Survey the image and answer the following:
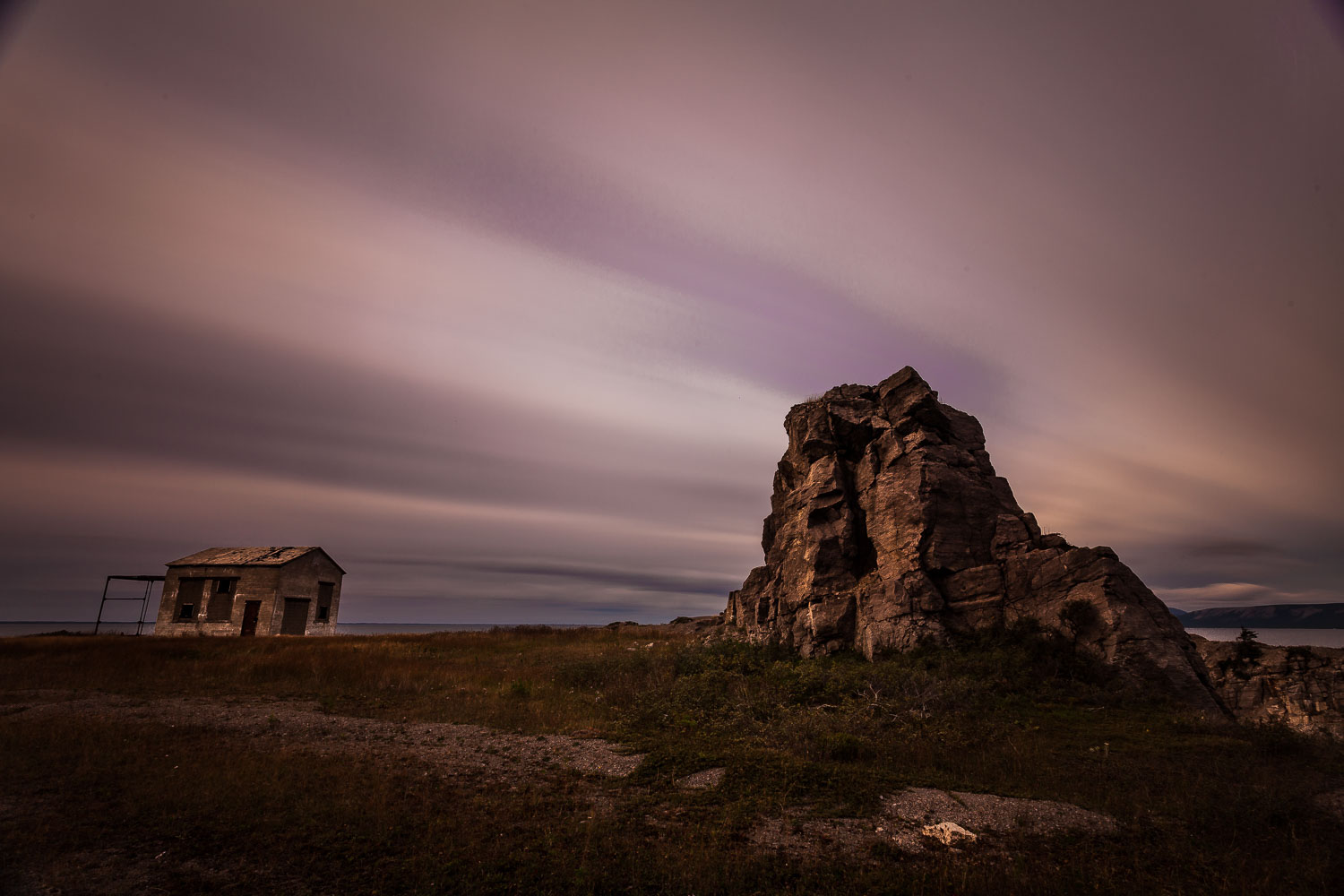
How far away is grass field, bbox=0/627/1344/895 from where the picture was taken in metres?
7.58

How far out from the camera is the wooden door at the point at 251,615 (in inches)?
1752

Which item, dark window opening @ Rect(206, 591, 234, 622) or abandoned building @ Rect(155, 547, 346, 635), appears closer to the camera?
abandoned building @ Rect(155, 547, 346, 635)

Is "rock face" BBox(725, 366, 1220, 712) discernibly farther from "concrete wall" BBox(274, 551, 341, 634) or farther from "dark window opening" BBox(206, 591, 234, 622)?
"dark window opening" BBox(206, 591, 234, 622)

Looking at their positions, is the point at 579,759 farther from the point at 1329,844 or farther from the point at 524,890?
the point at 1329,844

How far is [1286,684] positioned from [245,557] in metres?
64.0

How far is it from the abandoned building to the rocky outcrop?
184ft

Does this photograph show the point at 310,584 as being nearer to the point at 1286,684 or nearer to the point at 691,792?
the point at 691,792

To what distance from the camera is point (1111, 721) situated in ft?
54.6

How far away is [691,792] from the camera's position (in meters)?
10.9

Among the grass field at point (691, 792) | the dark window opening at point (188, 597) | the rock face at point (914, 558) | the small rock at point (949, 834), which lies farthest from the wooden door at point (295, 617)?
the small rock at point (949, 834)

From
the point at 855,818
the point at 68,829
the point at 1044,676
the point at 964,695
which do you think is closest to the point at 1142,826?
the point at 855,818

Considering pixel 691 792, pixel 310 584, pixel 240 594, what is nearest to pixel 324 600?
pixel 310 584

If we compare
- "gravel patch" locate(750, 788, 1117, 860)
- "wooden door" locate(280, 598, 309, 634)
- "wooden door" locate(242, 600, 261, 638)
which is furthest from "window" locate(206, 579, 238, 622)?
"gravel patch" locate(750, 788, 1117, 860)

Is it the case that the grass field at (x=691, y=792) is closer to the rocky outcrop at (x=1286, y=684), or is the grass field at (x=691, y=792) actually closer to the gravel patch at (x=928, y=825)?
the gravel patch at (x=928, y=825)
